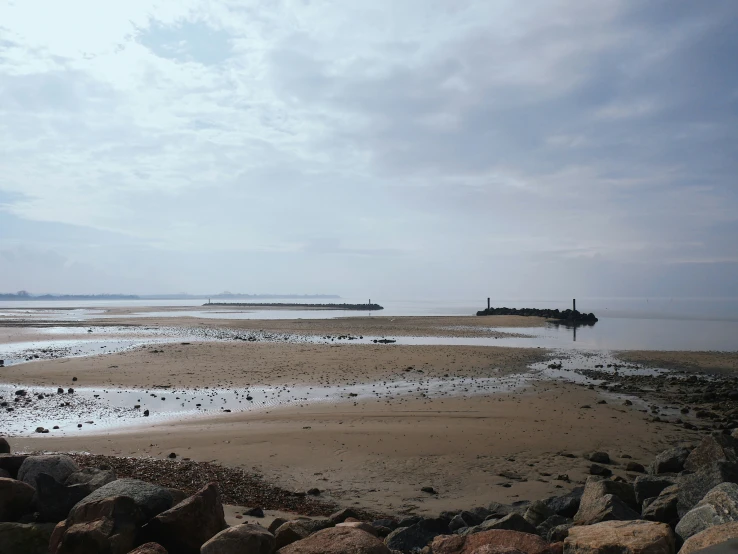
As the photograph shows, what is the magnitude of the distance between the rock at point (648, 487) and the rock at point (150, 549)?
6483 mm

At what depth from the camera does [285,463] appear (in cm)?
981

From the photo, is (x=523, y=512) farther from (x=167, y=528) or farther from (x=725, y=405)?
(x=725, y=405)

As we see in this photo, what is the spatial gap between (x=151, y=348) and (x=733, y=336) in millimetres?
44126

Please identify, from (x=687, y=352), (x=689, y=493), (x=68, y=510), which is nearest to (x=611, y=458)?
(x=689, y=493)

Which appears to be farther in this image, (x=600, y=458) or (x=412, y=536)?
(x=600, y=458)

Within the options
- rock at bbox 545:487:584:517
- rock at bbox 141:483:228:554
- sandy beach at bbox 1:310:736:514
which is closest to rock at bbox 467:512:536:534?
rock at bbox 545:487:584:517

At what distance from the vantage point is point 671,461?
9203 mm

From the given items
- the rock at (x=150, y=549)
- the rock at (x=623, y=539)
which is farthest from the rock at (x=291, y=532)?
the rock at (x=623, y=539)

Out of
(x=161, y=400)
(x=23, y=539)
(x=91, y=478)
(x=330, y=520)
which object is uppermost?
(x=91, y=478)

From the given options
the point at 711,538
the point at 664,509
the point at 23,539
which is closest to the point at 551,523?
the point at 664,509

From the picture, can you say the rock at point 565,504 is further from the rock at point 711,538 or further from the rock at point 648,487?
the rock at point 711,538

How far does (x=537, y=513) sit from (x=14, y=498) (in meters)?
6.91

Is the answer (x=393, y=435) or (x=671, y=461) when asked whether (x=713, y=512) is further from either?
(x=393, y=435)

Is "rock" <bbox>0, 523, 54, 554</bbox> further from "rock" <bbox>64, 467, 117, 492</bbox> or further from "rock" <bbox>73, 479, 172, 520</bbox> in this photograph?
"rock" <bbox>64, 467, 117, 492</bbox>
